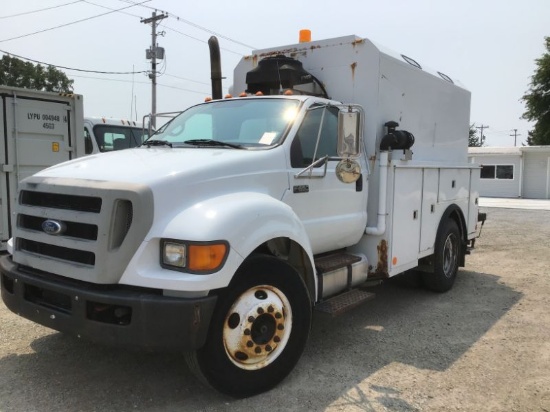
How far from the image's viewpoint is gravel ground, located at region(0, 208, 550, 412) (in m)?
3.38

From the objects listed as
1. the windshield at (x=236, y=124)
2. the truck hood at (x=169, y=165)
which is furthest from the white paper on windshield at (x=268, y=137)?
the truck hood at (x=169, y=165)

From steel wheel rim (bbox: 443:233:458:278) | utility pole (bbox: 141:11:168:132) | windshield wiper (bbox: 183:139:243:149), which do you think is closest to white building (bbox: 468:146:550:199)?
utility pole (bbox: 141:11:168:132)

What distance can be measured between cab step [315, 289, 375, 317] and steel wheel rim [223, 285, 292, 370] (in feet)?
2.02

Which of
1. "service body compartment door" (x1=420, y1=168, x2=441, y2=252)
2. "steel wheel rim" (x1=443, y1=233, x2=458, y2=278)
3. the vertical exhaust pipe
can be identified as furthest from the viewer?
the vertical exhaust pipe

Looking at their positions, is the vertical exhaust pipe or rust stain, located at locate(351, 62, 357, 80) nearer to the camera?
rust stain, located at locate(351, 62, 357, 80)

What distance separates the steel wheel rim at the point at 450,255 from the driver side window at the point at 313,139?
9.01ft

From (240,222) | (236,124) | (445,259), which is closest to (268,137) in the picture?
(236,124)

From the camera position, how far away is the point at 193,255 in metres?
2.92

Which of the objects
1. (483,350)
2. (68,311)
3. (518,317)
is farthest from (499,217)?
(68,311)

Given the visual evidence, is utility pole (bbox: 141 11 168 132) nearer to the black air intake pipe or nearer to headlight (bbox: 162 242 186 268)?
the black air intake pipe

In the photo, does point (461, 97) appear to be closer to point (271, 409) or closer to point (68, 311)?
point (271, 409)

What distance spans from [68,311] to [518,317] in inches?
182

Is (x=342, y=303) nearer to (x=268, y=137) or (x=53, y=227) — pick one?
(x=268, y=137)

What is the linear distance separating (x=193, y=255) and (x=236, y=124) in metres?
1.76
